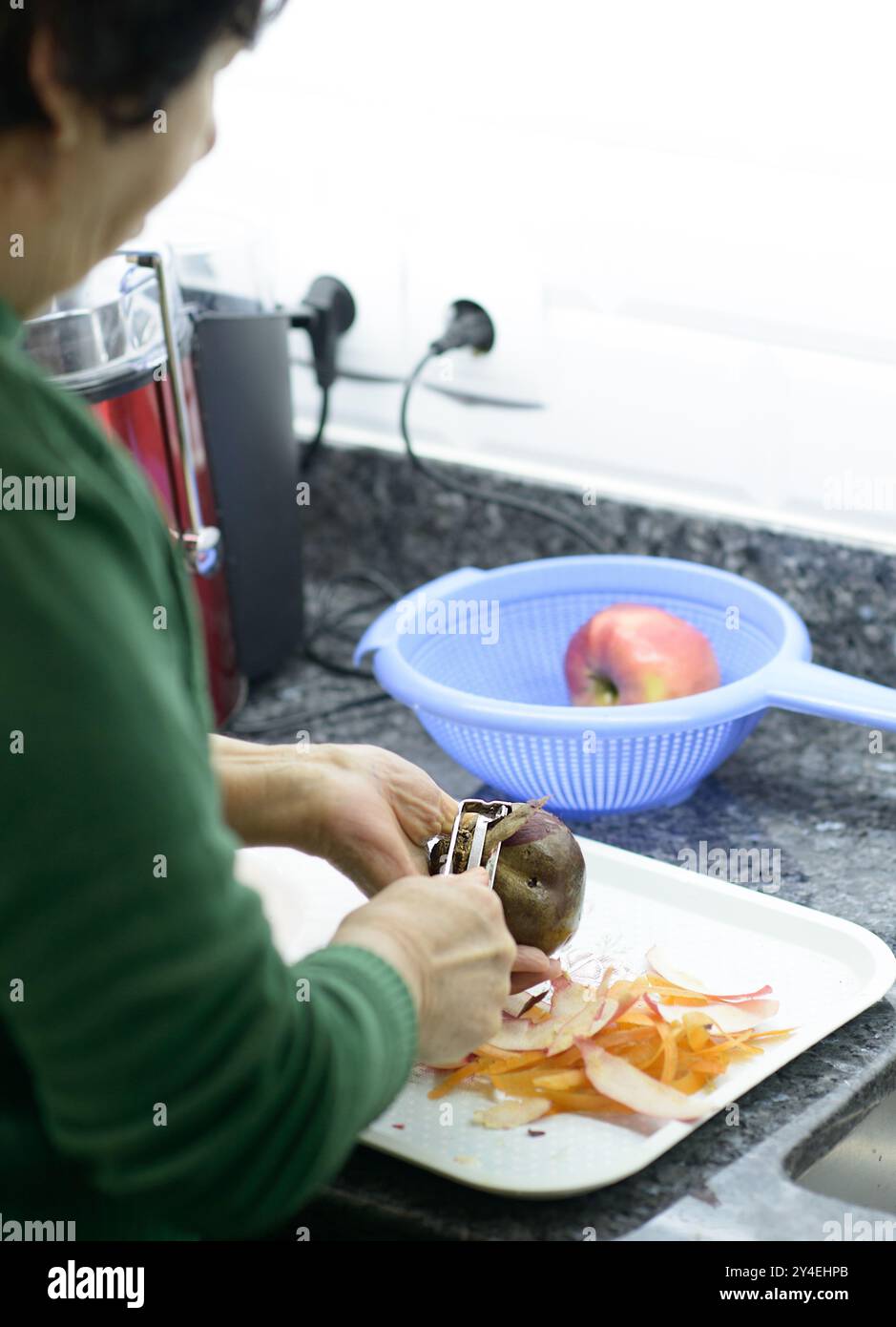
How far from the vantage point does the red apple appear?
1107 millimetres

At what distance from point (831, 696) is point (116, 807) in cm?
64

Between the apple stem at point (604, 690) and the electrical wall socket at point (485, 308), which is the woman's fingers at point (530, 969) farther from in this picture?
the electrical wall socket at point (485, 308)

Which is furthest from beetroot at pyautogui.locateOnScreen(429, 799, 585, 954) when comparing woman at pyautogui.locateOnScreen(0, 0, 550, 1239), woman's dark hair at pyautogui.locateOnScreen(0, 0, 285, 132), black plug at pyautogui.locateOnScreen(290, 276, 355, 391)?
black plug at pyautogui.locateOnScreen(290, 276, 355, 391)

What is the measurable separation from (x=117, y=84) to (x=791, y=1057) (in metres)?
0.59

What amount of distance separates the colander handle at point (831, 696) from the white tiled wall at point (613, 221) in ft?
0.72

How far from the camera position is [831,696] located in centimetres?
102

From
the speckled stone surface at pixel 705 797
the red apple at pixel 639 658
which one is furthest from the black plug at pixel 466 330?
the red apple at pixel 639 658

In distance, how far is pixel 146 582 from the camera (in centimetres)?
54

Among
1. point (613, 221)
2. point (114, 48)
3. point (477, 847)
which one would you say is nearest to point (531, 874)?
point (477, 847)

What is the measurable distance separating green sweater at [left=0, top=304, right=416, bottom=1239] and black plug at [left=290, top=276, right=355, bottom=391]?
0.79 metres
